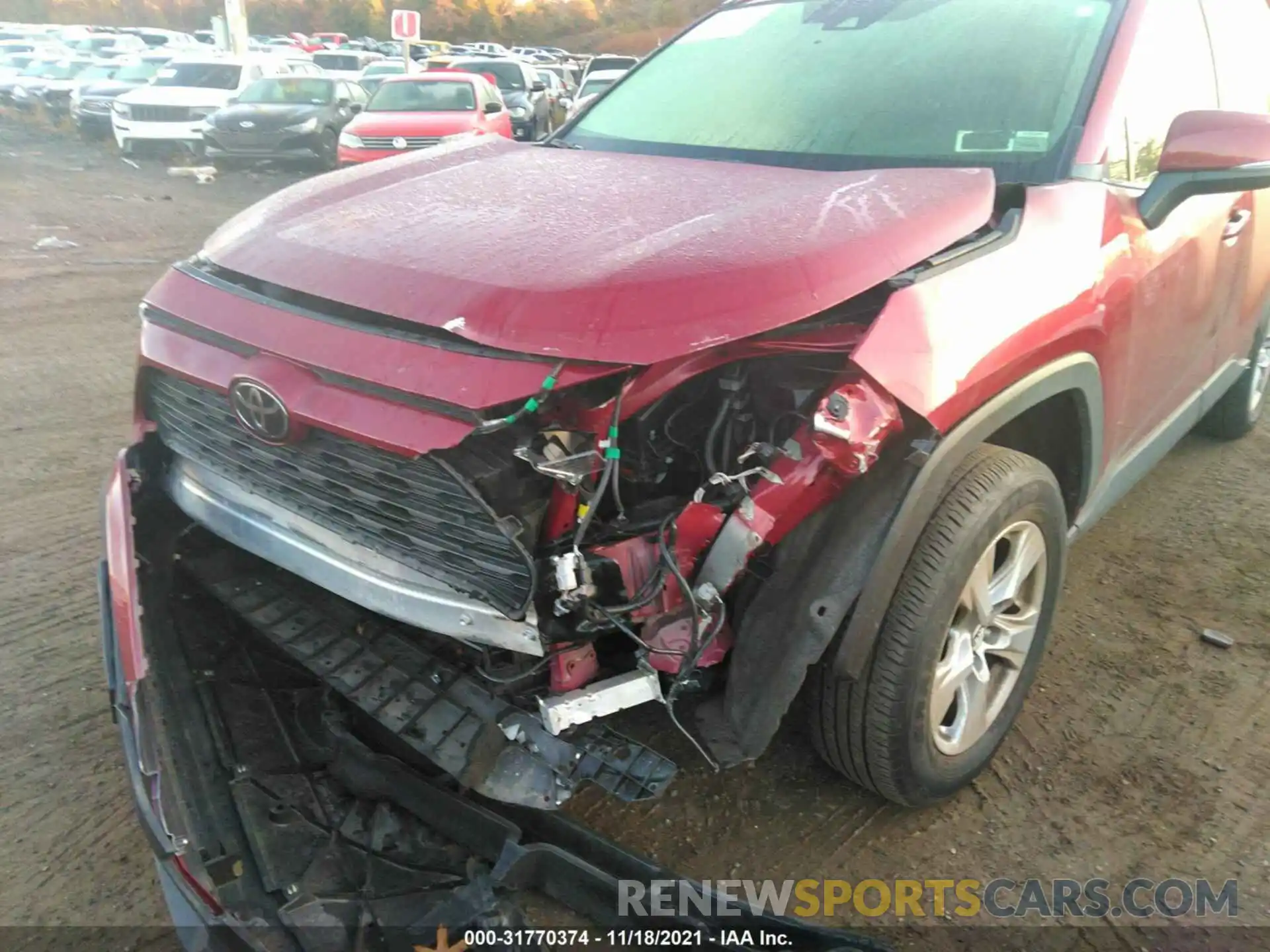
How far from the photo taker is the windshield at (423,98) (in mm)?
12188

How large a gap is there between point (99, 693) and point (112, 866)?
0.74 meters

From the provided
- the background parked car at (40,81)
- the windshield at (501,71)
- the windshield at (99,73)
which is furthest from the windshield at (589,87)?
the background parked car at (40,81)

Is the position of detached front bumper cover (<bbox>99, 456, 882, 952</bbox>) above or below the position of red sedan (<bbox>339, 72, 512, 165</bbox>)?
above

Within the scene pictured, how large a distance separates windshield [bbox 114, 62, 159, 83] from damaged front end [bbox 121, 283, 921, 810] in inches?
802

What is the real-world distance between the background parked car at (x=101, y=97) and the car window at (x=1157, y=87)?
Answer: 61.9 feet

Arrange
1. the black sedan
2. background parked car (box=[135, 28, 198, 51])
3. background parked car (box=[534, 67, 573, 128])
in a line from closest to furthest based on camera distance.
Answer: the black sedan < background parked car (box=[534, 67, 573, 128]) < background parked car (box=[135, 28, 198, 51])

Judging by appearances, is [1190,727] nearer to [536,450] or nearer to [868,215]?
[868,215]

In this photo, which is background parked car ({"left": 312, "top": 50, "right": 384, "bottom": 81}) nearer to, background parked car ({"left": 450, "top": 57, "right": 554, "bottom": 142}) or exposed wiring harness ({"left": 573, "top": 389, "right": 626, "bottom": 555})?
background parked car ({"left": 450, "top": 57, "right": 554, "bottom": 142})

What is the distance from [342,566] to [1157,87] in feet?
8.61

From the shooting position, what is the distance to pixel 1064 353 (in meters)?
2.22

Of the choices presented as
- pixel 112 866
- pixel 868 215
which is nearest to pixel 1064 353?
pixel 868 215

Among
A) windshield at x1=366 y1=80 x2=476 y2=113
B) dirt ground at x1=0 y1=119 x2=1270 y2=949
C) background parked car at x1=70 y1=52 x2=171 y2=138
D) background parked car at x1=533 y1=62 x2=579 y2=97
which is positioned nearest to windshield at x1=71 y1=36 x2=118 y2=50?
background parked car at x1=70 y1=52 x2=171 y2=138

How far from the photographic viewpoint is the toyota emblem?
1.92 meters

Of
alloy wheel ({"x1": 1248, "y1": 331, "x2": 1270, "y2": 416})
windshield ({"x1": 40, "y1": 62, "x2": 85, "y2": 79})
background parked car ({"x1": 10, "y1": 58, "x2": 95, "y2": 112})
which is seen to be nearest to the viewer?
alloy wheel ({"x1": 1248, "y1": 331, "x2": 1270, "y2": 416})
